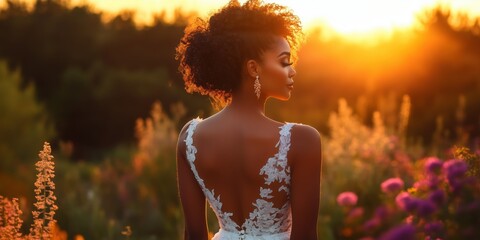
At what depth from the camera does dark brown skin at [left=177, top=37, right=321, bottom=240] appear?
125 inches

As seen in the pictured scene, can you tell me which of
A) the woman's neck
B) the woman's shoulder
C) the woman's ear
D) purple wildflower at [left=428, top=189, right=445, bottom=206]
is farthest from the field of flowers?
the woman's ear

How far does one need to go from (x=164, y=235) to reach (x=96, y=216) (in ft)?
3.67

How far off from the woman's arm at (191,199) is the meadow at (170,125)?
61cm

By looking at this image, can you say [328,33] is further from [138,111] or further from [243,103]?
[243,103]

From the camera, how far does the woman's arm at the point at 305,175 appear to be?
3150 mm

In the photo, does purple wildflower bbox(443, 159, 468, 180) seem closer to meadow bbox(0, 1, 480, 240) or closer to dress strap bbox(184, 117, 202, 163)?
meadow bbox(0, 1, 480, 240)

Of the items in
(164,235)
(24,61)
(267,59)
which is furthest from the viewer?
(24,61)

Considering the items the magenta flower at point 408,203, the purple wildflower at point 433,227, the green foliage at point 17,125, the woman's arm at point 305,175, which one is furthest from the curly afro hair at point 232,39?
the green foliage at point 17,125

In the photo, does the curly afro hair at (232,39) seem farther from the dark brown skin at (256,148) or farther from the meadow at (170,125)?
the meadow at (170,125)

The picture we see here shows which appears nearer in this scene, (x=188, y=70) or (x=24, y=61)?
(x=188, y=70)

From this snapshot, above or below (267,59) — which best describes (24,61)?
above

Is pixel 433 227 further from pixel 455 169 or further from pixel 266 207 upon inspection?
pixel 266 207

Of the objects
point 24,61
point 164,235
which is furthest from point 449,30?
point 24,61

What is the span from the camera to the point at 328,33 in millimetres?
33625
